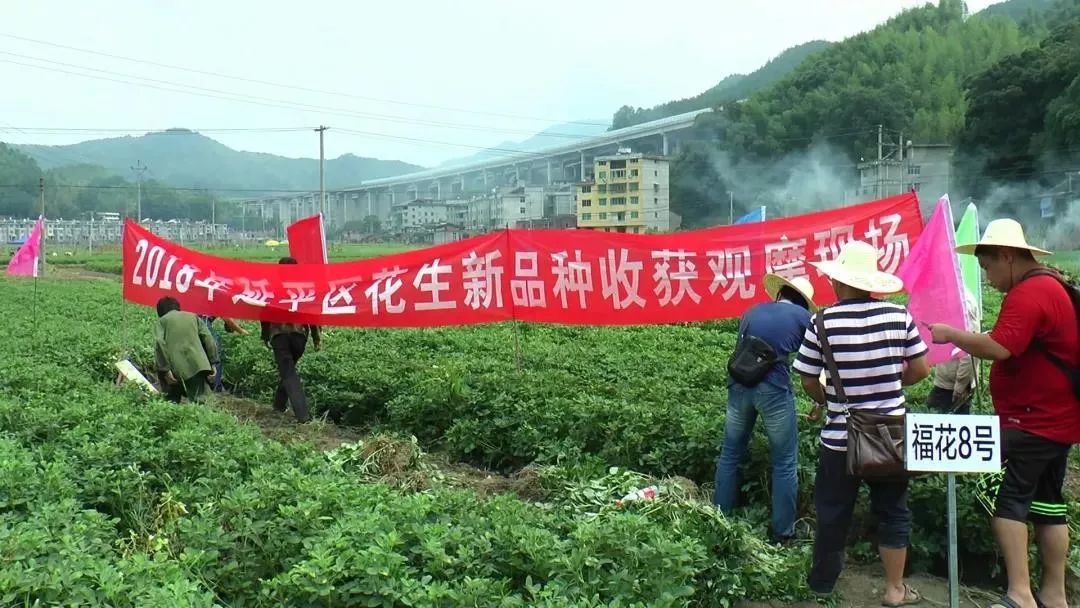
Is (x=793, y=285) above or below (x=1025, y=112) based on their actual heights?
below

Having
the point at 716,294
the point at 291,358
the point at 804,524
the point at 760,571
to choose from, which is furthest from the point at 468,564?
the point at 291,358

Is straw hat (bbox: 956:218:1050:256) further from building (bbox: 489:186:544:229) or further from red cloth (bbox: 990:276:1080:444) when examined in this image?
building (bbox: 489:186:544:229)

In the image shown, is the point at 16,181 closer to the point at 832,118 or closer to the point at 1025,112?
the point at 832,118

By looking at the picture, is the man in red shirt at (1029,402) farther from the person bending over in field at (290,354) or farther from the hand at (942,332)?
the person bending over in field at (290,354)

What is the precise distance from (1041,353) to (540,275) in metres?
4.47

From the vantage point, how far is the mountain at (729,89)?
121m

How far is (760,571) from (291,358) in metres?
5.91

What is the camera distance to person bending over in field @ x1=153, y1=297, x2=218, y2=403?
7945mm

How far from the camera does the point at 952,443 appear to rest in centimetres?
376

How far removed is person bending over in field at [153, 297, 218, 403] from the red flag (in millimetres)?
1517

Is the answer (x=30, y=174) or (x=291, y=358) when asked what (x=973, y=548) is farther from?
(x=30, y=174)

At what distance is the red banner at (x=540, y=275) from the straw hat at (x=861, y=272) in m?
2.56

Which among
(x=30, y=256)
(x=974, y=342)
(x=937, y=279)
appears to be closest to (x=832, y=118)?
(x=30, y=256)

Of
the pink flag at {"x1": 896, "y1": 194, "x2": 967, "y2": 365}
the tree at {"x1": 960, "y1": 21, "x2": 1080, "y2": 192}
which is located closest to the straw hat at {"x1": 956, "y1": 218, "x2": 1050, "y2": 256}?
the pink flag at {"x1": 896, "y1": 194, "x2": 967, "y2": 365}
